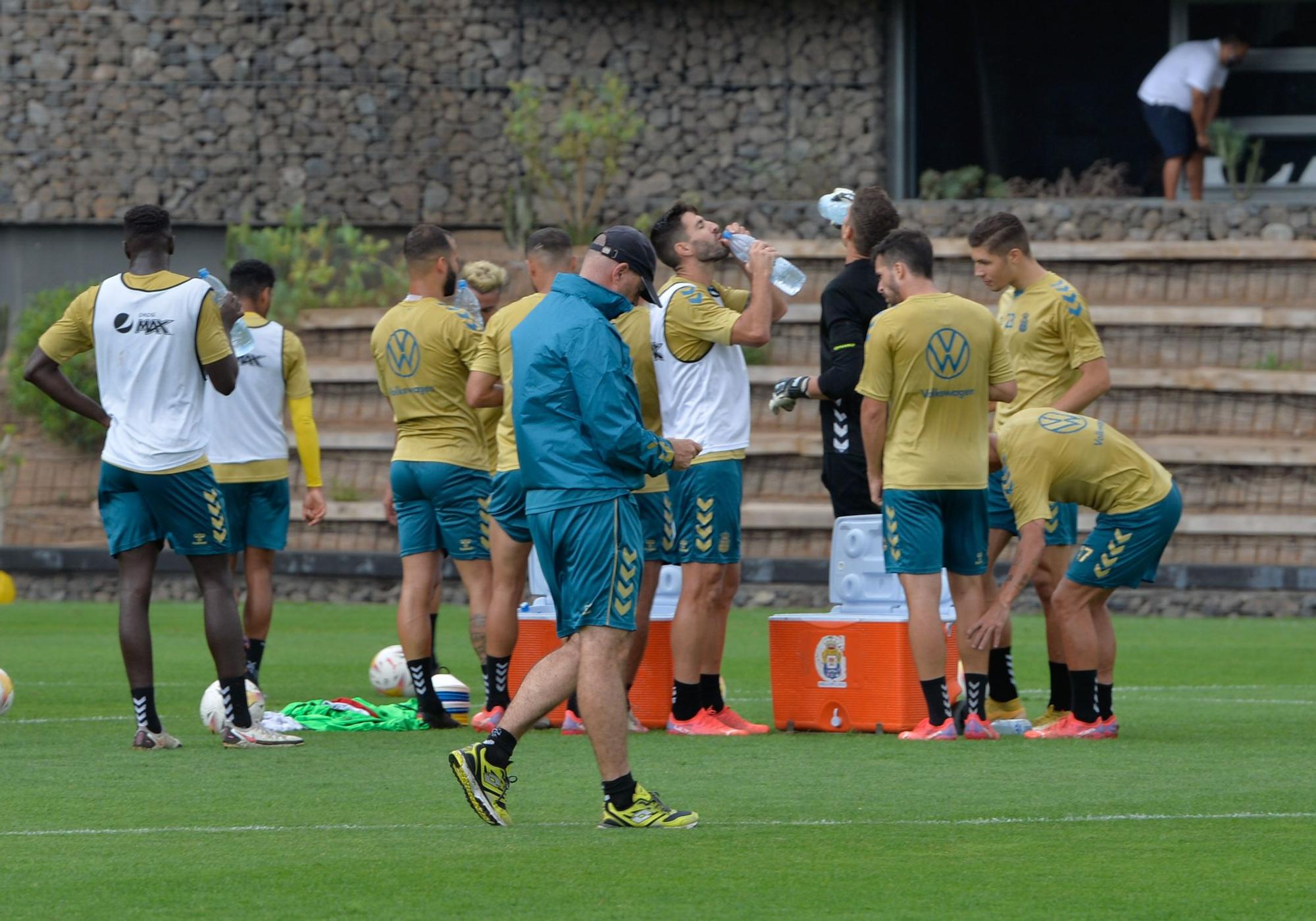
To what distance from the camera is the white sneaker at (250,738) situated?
873cm

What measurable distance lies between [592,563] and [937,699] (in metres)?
2.78

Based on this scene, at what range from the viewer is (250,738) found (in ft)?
28.7

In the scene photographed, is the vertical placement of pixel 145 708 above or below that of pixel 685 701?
above

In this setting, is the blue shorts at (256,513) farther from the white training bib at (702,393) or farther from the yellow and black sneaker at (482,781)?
the yellow and black sneaker at (482,781)

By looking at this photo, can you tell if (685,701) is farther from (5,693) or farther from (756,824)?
(5,693)

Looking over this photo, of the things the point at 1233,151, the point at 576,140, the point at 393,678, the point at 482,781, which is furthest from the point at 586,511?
the point at 576,140

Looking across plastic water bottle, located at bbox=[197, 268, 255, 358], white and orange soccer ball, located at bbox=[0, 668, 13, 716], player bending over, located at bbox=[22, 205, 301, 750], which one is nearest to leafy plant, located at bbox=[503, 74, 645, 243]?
plastic water bottle, located at bbox=[197, 268, 255, 358]

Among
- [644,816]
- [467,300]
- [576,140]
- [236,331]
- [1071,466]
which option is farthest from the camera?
[576,140]

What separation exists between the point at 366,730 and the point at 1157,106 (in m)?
14.3

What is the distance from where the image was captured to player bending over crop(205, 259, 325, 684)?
424 inches

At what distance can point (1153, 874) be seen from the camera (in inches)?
223

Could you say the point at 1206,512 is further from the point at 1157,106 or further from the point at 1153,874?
the point at 1153,874

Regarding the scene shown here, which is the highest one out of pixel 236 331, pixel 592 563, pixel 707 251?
pixel 707 251

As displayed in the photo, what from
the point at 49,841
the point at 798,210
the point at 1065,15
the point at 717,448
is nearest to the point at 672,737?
the point at 717,448
